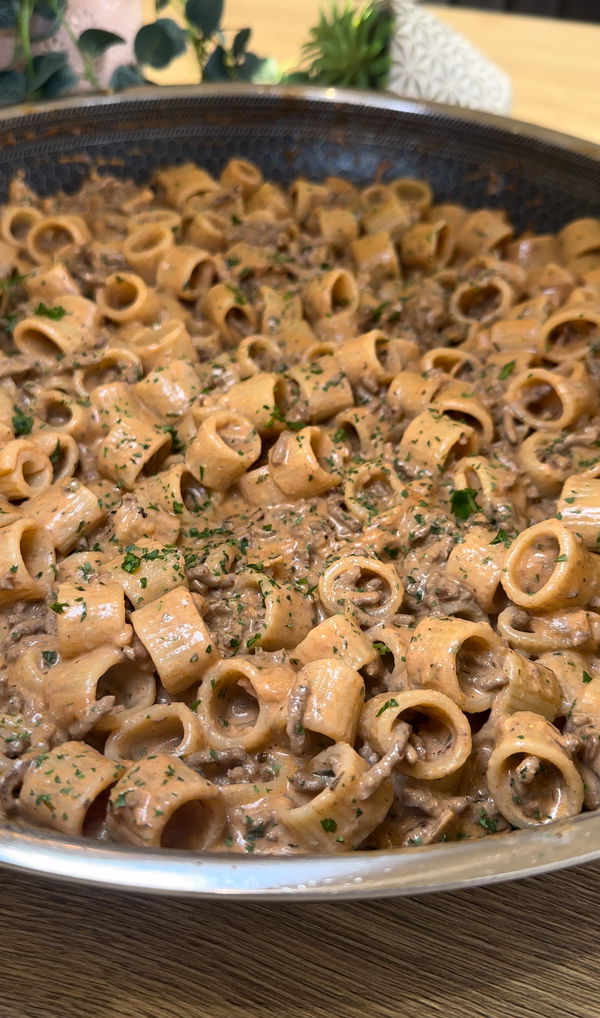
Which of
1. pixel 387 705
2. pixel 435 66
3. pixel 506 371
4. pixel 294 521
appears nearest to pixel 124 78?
pixel 435 66

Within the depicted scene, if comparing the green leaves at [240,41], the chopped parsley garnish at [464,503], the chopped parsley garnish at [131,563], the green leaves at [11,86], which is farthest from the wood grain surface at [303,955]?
the green leaves at [240,41]

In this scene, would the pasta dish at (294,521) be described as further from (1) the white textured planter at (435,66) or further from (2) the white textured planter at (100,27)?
(1) the white textured planter at (435,66)

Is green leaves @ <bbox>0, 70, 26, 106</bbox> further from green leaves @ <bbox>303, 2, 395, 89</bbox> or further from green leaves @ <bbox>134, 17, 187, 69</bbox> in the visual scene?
green leaves @ <bbox>303, 2, 395, 89</bbox>

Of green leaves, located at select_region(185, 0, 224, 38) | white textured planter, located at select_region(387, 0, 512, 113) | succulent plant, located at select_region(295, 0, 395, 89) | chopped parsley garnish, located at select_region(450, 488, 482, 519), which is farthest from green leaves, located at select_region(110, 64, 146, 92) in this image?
chopped parsley garnish, located at select_region(450, 488, 482, 519)

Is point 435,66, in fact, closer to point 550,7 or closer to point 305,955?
point 305,955

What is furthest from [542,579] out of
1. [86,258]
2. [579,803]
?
[86,258]

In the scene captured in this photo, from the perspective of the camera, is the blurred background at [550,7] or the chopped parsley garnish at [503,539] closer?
the chopped parsley garnish at [503,539]

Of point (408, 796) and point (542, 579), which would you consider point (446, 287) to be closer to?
point (542, 579)
